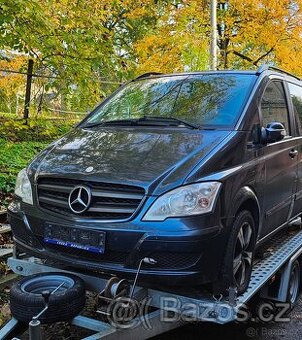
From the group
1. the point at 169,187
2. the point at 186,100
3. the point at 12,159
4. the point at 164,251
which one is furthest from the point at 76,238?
the point at 12,159

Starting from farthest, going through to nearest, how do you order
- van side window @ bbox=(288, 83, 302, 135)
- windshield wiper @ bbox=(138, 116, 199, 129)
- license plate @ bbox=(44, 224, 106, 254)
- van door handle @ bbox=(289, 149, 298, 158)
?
van side window @ bbox=(288, 83, 302, 135)
van door handle @ bbox=(289, 149, 298, 158)
windshield wiper @ bbox=(138, 116, 199, 129)
license plate @ bbox=(44, 224, 106, 254)

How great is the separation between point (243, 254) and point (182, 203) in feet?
2.66

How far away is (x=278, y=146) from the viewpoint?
4.30m

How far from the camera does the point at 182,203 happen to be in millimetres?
3010

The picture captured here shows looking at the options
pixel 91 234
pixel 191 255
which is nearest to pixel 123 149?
pixel 91 234

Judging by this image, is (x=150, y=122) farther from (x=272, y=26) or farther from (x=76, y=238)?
(x=272, y=26)

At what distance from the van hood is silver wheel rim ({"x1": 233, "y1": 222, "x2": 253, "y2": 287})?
2.23 ft

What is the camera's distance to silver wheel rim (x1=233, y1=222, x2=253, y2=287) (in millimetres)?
3393

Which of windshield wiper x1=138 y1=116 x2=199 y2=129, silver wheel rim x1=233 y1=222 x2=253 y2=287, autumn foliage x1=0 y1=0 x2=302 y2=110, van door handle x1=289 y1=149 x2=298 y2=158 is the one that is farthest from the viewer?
autumn foliage x1=0 y1=0 x2=302 y2=110

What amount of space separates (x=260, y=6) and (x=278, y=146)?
9021 millimetres

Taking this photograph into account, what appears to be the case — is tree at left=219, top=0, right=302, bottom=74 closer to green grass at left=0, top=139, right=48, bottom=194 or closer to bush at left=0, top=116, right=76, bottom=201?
bush at left=0, top=116, right=76, bottom=201

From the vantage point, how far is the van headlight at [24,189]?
351cm

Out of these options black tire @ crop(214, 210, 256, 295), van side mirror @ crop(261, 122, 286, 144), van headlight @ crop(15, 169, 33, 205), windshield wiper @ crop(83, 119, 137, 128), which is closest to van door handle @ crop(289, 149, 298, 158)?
van side mirror @ crop(261, 122, 286, 144)

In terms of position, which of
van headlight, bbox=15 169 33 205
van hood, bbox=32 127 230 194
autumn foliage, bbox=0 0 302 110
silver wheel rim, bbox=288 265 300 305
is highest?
autumn foliage, bbox=0 0 302 110
